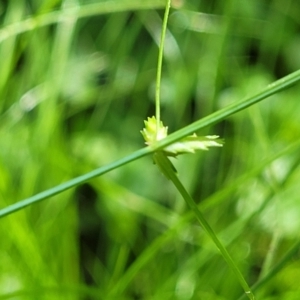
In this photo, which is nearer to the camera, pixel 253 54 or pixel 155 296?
pixel 155 296

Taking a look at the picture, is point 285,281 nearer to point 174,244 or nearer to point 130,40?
point 174,244

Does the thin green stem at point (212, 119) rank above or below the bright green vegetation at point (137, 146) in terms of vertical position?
below

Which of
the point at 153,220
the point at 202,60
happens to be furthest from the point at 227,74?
the point at 153,220

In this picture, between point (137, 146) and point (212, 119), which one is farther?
point (137, 146)

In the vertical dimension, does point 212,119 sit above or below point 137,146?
below

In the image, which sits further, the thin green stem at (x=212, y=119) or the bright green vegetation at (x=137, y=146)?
the bright green vegetation at (x=137, y=146)

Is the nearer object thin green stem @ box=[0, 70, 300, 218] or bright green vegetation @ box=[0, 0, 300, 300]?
thin green stem @ box=[0, 70, 300, 218]

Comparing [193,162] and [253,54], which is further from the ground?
[253,54]

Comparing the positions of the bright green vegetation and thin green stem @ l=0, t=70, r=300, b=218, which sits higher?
the bright green vegetation
